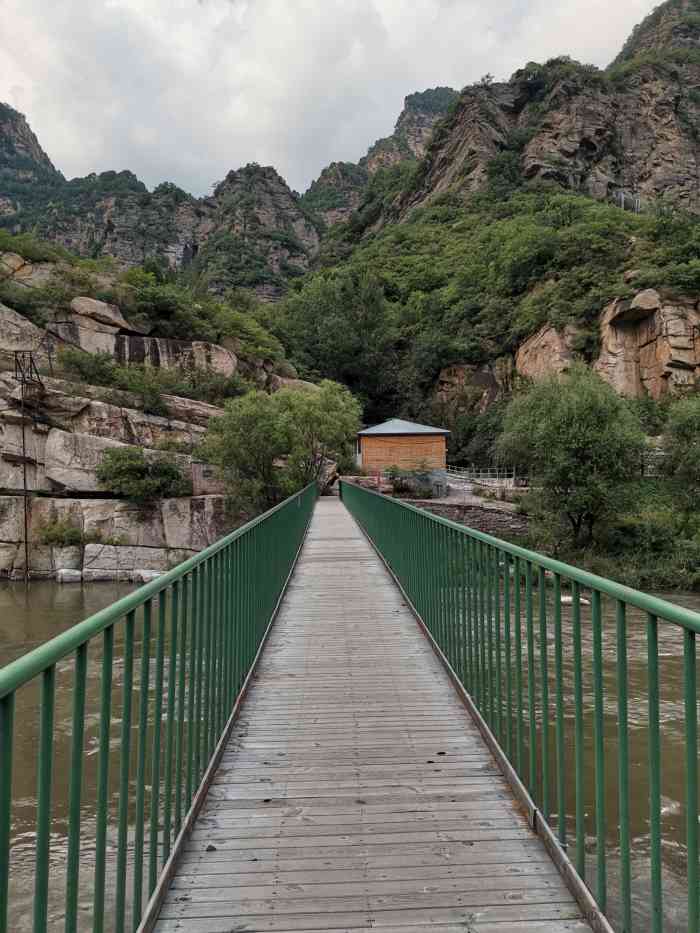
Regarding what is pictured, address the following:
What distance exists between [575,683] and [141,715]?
1747mm

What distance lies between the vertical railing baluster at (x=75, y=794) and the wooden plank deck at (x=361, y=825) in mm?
716

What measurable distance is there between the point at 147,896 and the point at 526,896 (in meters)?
1.48

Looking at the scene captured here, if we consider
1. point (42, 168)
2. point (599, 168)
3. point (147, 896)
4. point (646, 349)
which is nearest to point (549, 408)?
point (646, 349)

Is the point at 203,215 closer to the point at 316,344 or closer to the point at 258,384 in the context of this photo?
the point at 316,344

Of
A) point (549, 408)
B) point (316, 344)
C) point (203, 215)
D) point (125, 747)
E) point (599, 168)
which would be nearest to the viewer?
point (125, 747)

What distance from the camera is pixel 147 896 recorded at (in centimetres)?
239

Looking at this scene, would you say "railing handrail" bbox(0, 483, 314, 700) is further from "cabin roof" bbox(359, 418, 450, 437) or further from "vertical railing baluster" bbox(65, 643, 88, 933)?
"cabin roof" bbox(359, 418, 450, 437)

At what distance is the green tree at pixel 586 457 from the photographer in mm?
25344

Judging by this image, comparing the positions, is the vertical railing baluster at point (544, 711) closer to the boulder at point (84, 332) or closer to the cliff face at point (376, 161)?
the boulder at point (84, 332)

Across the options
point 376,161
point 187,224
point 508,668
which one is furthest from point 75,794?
point 376,161

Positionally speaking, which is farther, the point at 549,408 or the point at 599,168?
the point at 599,168

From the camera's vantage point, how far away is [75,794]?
1.75 meters

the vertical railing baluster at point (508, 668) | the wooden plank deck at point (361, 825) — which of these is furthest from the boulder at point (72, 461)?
the vertical railing baluster at point (508, 668)

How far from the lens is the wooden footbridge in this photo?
2045mm
